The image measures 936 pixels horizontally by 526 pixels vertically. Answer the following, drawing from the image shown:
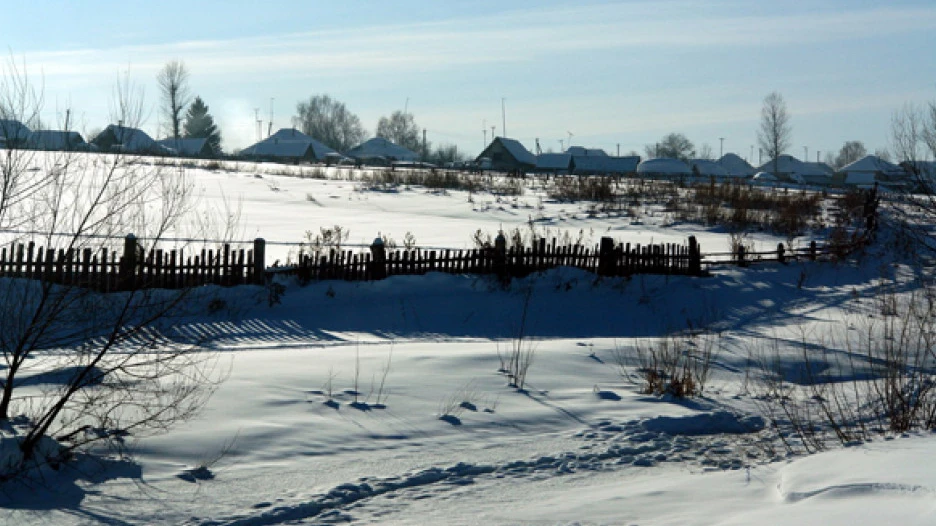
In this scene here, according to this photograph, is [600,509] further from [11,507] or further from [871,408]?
[871,408]

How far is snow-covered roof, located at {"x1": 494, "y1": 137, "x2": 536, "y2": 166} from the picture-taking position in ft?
318

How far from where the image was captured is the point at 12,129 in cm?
627

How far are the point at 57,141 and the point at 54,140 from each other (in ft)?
0.45

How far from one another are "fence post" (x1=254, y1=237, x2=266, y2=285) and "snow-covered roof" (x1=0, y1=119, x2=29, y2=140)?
910 cm

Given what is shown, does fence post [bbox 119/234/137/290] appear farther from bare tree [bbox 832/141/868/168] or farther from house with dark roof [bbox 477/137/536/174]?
bare tree [bbox 832/141/868/168]

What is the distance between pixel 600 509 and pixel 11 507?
3.66 m

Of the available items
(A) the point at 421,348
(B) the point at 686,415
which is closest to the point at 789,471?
(B) the point at 686,415

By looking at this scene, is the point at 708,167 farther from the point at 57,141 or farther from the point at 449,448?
the point at 57,141

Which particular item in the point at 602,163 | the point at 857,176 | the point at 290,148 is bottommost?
the point at 857,176

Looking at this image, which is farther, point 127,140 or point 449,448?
point 449,448

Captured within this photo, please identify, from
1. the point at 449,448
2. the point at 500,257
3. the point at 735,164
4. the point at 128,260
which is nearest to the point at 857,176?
the point at 735,164

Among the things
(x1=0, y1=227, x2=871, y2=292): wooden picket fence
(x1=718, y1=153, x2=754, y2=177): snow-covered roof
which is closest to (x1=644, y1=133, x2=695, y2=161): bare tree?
(x1=718, y1=153, x2=754, y2=177): snow-covered roof

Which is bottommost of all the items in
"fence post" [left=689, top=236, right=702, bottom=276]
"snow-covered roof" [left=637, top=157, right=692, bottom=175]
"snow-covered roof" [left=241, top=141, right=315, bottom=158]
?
"fence post" [left=689, top=236, right=702, bottom=276]

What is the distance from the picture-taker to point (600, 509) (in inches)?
223
